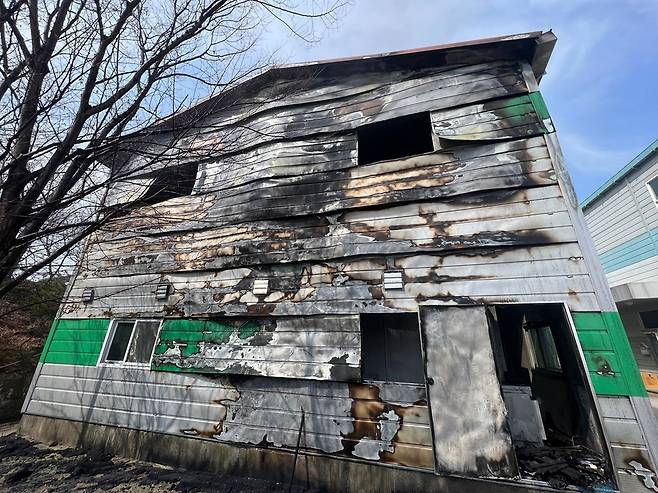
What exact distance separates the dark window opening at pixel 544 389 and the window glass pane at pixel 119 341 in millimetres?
6122

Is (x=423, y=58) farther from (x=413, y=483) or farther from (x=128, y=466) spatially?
(x=128, y=466)

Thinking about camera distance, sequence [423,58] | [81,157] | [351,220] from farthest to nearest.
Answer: [423,58]
[351,220]
[81,157]

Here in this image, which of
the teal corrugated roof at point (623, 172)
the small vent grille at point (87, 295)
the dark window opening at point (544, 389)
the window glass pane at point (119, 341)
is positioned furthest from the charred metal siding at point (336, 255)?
the teal corrugated roof at point (623, 172)

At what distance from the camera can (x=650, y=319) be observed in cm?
1018

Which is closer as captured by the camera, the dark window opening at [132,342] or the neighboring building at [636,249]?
the dark window opening at [132,342]

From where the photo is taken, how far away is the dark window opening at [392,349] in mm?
4539

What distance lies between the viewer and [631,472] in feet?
9.76

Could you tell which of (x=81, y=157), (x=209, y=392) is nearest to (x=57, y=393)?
(x=209, y=392)

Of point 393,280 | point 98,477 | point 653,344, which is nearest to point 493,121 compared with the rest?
point 393,280

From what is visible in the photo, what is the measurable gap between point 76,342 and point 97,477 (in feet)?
9.25

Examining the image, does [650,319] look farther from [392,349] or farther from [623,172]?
[392,349]

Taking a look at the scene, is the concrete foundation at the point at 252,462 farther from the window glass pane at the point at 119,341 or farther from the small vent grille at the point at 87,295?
the small vent grille at the point at 87,295

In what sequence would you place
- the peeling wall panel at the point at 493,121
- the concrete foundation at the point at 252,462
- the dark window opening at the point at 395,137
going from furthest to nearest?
the dark window opening at the point at 395,137, the peeling wall panel at the point at 493,121, the concrete foundation at the point at 252,462

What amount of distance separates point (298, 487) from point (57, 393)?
501 cm
